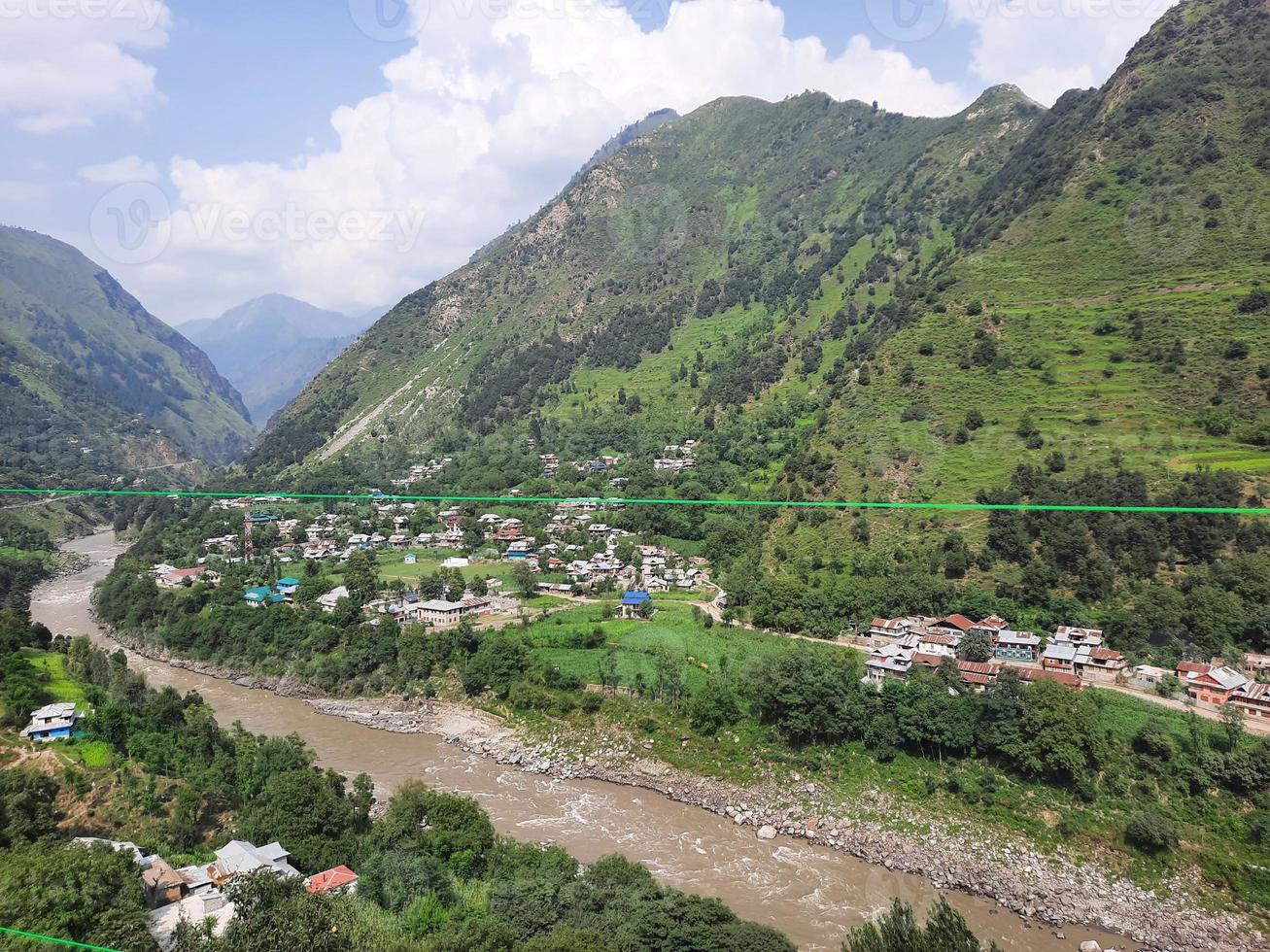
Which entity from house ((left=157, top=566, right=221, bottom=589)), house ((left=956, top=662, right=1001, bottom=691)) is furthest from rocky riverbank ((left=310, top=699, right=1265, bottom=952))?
house ((left=157, top=566, right=221, bottom=589))

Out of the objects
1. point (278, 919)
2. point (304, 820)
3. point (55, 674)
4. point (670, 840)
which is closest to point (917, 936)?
point (670, 840)

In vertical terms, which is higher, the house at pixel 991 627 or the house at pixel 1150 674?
the house at pixel 991 627

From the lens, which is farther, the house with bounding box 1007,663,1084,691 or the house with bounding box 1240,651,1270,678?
the house with bounding box 1007,663,1084,691

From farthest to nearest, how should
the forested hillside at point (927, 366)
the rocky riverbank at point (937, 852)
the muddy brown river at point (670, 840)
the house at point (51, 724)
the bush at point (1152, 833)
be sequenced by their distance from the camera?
the forested hillside at point (927, 366) < the house at point (51, 724) < the bush at point (1152, 833) < the muddy brown river at point (670, 840) < the rocky riverbank at point (937, 852)

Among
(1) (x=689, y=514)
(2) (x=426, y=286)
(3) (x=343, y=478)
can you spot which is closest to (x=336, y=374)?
(2) (x=426, y=286)

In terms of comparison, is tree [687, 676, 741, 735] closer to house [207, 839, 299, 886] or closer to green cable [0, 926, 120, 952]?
house [207, 839, 299, 886]

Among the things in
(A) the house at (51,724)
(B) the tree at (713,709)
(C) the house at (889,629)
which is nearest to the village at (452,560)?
(B) the tree at (713,709)

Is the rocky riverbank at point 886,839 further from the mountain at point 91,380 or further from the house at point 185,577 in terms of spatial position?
the mountain at point 91,380
